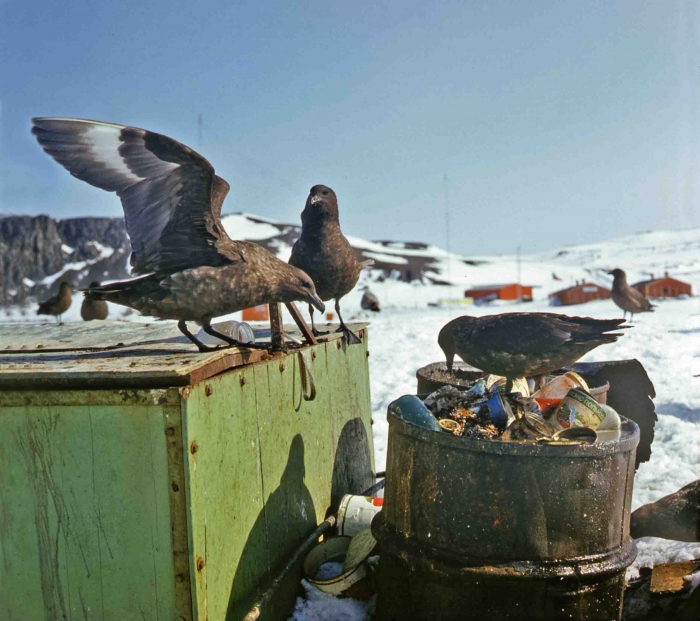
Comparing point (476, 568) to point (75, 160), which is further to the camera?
point (75, 160)

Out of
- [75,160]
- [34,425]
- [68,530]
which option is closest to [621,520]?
[68,530]

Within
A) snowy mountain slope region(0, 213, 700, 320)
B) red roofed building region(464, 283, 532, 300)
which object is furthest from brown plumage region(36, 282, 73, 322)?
red roofed building region(464, 283, 532, 300)

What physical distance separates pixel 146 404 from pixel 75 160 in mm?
1854

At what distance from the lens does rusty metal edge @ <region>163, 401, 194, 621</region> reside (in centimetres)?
206

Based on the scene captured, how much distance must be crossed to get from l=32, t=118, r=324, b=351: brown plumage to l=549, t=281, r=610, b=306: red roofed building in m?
30.6

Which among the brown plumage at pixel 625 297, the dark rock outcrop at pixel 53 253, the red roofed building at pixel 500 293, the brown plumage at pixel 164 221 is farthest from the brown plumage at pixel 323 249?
the red roofed building at pixel 500 293

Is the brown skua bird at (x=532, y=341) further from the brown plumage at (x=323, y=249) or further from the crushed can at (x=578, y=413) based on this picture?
the brown plumage at (x=323, y=249)

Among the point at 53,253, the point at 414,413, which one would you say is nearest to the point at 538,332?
the point at 414,413

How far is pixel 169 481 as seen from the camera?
2086 millimetres

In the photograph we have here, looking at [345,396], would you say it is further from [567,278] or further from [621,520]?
[567,278]

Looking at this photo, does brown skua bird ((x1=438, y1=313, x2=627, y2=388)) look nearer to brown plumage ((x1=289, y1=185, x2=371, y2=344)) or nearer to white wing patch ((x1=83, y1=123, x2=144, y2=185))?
brown plumage ((x1=289, y1=185, x2=371, y2=344))

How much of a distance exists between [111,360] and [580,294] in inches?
1296

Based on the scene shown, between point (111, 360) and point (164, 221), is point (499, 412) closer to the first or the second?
point (111, 360)

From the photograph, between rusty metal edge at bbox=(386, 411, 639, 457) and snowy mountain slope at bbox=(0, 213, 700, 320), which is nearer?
rusty metal edge at bbox=(386, 411, 639, 457)
